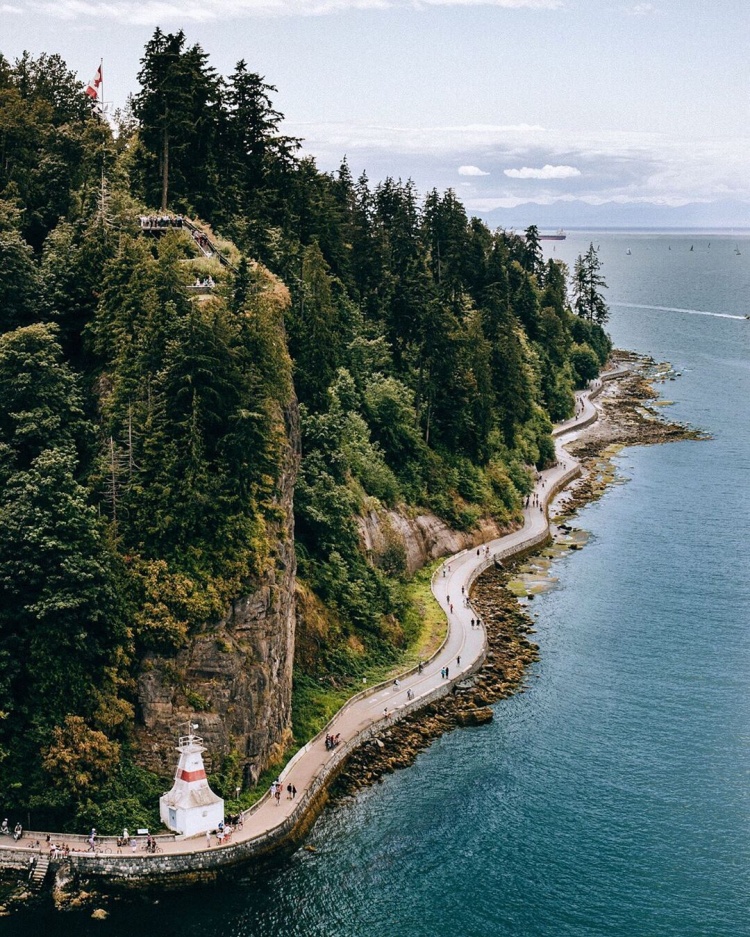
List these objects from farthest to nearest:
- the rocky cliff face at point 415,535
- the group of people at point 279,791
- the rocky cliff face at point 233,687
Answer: the rocky cliff face at point 415,535 < the group of people at point 279,791 < the rocky cliff face at point 233,687

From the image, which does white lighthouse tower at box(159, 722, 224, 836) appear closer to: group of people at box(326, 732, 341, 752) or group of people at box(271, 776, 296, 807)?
group of people at box(271, 776, 296, 807)

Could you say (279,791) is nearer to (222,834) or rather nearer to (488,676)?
(222,834)

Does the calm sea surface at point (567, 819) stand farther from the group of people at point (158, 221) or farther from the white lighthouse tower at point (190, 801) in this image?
the group of people at point (158, 221)

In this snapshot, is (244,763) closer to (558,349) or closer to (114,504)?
(114,504)

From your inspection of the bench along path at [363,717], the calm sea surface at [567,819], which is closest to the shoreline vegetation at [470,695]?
the bench along path at [363,717]

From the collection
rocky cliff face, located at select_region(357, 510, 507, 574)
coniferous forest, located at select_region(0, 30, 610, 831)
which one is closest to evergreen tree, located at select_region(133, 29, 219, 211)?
coniferous forest, located at select_region(0, 30, 610, 831)
